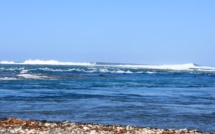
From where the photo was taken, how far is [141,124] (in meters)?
17.2

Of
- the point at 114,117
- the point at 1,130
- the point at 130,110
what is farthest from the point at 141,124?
the point at 1,130

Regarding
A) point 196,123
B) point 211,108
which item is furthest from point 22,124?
point 211,108

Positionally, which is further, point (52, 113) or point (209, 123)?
point (52, 113)

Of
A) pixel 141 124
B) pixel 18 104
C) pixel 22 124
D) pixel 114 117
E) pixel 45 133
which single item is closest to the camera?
pixel 45 133

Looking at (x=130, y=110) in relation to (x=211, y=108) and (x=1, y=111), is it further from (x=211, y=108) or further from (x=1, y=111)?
(x=1, y=111)

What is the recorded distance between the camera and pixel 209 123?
17.8 meters

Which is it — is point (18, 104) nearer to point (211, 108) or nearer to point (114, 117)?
point (114, 117)

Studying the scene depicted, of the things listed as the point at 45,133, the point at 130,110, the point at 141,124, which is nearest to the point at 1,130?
the point at 45,133

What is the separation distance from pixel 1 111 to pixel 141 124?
283 inches

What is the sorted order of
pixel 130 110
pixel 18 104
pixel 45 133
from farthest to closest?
pixel 18 104 < pixel 130 110 < pixel 45 133

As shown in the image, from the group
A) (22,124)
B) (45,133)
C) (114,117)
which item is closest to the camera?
(45,133)

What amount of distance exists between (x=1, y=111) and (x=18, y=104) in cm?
310

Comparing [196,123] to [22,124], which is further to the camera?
[196,123]

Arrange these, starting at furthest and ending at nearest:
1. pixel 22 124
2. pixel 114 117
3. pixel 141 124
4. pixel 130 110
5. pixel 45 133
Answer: pixel 130 110
pixel 114 117
pixel 141 124
pixel 22 124
pixel 45 133
